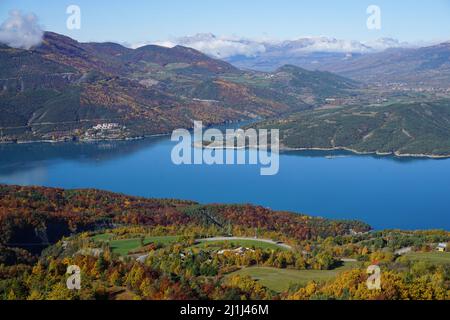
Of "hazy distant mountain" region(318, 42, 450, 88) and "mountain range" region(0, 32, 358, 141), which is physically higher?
"hazy distant mountain" region(318, 42, 450, 88)

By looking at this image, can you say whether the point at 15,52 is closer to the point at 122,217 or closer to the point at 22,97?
the point at 22,97

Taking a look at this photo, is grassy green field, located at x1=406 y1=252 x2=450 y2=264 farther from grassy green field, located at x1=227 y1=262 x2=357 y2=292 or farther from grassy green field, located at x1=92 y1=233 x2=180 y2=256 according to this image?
grassy green field, located at x1=92 y1=233 x2=180 y2=256

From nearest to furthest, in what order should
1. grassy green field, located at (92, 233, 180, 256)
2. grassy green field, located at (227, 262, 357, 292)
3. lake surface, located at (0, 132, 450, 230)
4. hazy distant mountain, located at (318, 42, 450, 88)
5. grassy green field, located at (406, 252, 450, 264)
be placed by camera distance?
grassy green field, located at (227, 262, 357, 292) < grassy green field, located at (406, 252, 450, 264) < grassy green field, located at (92, 233, 180, 256) < lake surface, located at (0, 132, 450, 230) < hazy distant mountain, located at (318, 42, 450, 88)

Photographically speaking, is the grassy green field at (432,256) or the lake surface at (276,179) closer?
the grassy green field at (432,256)

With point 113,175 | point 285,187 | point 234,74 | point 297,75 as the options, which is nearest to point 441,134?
point 285,187

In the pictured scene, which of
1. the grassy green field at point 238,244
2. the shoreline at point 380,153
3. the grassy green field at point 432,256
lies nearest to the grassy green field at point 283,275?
the grassy green field at point 432,256

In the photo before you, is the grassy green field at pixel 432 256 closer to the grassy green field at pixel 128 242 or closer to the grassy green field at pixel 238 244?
the grassy green field at pixel 238 244

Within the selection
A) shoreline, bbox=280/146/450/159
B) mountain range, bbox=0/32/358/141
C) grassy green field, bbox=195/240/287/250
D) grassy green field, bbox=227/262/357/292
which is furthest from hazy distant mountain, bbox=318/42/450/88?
grassy green field, bbox=227/262/357/292
